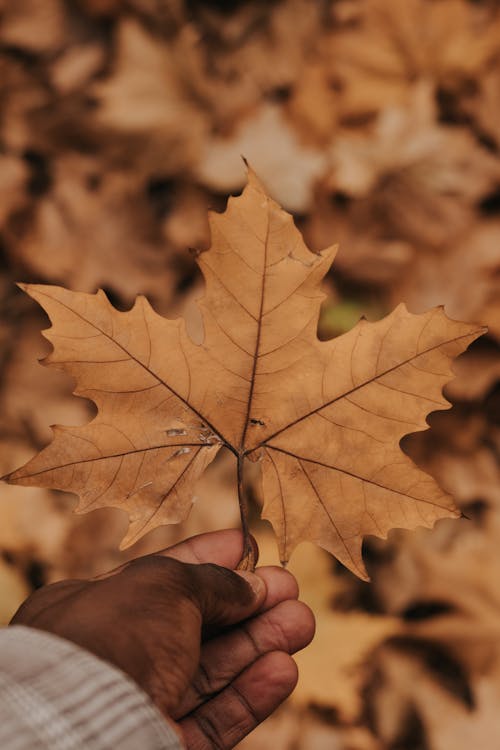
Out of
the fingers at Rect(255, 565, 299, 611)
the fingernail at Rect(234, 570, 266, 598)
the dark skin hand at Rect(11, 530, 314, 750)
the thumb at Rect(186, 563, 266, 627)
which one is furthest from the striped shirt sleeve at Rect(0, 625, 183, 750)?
the fingers at Rect(255, 565, 299, 611)

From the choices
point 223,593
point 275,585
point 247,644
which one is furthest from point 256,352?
point 247,644

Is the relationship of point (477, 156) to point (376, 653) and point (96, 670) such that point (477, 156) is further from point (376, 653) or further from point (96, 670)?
point (96, 670)

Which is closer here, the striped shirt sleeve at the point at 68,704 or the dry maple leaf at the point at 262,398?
the striped shirt sleeve at the point at 68,704

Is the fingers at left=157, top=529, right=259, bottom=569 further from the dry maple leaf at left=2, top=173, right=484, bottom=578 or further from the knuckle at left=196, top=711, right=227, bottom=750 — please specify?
the knuckle at left=196, top=711, right=227, bottom=750

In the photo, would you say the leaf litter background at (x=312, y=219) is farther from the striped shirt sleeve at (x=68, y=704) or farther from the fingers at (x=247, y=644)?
the striped shirt sleeve at (x=68, y=704)

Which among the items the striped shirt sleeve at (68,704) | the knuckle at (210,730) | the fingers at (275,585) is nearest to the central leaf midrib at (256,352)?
the fingers at (275,585)

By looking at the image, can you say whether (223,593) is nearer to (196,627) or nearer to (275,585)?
(196,627)
